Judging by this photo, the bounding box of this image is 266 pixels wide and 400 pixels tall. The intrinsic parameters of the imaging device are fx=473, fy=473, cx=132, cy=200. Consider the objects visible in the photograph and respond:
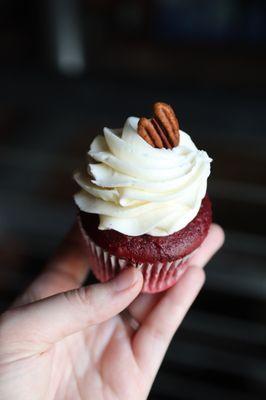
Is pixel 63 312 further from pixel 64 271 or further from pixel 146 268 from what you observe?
pixel 64 271

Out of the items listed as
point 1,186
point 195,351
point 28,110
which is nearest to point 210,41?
point 28,110

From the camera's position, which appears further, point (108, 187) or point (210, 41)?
point (210, 41)

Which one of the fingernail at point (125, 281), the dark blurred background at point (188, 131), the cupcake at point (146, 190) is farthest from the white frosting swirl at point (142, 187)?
the dark blurred background at point (188, 131)

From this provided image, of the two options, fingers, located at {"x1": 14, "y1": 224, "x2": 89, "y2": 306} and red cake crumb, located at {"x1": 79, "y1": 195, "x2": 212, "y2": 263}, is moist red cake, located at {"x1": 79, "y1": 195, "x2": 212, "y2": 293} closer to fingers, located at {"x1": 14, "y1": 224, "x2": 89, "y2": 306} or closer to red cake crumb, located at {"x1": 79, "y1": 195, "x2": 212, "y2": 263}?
red cake crumb, located at {"x1": 79, "y1": 195, "x2": 212, "y2": 263}

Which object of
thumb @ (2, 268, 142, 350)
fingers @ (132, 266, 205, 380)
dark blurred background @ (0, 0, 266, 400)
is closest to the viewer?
thumb @ (2, 268, 142, 350)

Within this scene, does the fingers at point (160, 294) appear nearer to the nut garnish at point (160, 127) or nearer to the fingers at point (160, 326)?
the fingers at point (160, 326)

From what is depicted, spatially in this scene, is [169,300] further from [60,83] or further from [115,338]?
[60,83]

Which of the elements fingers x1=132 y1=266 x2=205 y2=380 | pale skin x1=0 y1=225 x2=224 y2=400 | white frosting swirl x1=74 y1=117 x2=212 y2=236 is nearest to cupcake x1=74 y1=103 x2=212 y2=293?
white frosting swirl x1=74 y1=117 x2=212 y2=236
